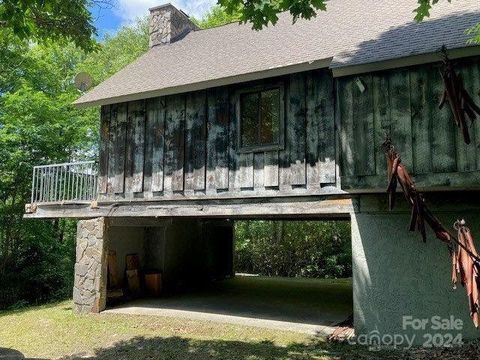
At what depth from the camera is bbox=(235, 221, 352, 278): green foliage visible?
1823cm

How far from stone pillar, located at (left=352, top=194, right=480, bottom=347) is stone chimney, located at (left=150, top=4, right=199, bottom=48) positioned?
9066 mm

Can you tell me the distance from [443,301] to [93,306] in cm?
772

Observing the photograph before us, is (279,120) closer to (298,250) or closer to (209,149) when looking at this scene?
(209,149)

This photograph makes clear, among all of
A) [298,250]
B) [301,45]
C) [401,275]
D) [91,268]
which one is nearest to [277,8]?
[301,45]

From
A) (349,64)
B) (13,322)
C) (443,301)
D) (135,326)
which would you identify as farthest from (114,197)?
(443,301)

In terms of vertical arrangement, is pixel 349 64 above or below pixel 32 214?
above

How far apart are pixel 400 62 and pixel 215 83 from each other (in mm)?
3805

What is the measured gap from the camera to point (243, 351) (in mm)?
6727

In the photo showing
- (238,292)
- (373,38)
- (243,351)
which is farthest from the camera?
(238,292)

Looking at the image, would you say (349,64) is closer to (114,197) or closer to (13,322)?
(114,197)

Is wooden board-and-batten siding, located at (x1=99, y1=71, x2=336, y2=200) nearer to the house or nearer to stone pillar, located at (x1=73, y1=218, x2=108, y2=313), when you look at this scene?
the house

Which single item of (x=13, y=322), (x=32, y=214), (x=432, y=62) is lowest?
(x=13, y=322)

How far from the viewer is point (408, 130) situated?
243 inches

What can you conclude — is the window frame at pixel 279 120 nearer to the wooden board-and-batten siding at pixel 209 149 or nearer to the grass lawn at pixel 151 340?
the wooden board-and-batten siding at pixel 209 149
